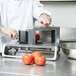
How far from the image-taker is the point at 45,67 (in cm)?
101

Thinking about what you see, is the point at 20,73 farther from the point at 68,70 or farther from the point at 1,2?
the point at 1,2

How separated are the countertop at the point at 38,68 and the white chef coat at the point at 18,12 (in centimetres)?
59

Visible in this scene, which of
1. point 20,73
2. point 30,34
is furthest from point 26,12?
point 20,73

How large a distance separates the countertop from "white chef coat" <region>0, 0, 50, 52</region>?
592 mm

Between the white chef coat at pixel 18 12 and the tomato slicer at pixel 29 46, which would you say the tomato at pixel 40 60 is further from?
the white chef coat at pixel 18 12

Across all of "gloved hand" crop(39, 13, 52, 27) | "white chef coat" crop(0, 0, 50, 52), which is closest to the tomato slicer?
"gloved hand" crop(39, 13, 52, 27)

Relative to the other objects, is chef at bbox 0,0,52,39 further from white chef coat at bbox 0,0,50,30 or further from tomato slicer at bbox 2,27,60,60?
tomato slicer at bbox 2,27,60,60

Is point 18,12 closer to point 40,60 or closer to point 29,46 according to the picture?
point 29,46

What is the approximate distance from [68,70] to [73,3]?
5.97 feet

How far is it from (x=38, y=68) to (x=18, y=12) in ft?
2.69

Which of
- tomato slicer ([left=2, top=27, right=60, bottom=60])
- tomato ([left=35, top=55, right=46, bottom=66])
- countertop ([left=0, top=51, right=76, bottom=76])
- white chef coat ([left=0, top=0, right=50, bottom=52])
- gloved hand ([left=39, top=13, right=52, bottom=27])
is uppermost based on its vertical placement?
white chef coat ([left=0, top=0, right=50, bottom=52])

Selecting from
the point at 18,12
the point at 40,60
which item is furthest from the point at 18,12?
the point at 40,60

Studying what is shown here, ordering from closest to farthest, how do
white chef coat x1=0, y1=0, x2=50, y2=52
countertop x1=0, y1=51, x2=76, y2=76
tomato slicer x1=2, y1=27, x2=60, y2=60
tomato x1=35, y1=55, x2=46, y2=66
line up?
countertop x1=0, y1=51, x2=76, y2=76, tomato x1=35, y1=55, x2=46, y2=66, tomato slicer x1=2, y1=27, x2=60, y2=60, white chef coat x1=0, y1=0, x2=50, y2=52

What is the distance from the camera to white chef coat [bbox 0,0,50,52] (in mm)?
1641
